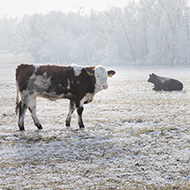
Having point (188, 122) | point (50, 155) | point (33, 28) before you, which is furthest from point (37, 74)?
point (33, 28)

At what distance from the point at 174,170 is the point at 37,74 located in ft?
14.8

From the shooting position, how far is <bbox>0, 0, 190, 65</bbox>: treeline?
53.2 meters

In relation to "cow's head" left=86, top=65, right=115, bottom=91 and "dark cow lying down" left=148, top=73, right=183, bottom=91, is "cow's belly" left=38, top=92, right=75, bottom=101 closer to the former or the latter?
"cow's head" left=86, top=65, right=115, bottom=91

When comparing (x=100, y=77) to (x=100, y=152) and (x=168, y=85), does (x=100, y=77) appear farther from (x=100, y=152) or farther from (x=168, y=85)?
(x=168, y=85)

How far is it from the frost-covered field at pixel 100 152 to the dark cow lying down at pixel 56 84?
716 mm

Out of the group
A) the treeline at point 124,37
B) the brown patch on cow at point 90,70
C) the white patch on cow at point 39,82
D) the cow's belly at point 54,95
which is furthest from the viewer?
the treeline at point 124,37

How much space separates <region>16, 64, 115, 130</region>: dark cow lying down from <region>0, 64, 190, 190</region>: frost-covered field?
716mm

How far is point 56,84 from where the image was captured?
26.0 ft

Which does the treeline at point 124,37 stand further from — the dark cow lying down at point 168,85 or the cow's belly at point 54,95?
the cow's belly at point 54,95

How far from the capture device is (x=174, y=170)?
16.2 feet

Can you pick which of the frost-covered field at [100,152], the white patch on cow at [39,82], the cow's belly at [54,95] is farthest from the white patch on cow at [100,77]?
the white patch on cow at [39,82]

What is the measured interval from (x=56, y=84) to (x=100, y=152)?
267cm

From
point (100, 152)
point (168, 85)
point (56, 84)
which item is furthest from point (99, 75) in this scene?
point (168, 85)

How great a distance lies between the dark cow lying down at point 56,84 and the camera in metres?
7.83
